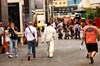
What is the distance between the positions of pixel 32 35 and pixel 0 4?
3.56 m

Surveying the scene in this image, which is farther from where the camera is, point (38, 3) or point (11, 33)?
point (38, 3)

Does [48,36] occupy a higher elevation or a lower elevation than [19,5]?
lower

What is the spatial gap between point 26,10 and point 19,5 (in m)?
3.63

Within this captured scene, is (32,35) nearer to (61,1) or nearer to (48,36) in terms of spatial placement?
(48,36)

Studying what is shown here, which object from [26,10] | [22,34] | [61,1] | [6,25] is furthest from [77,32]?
[61,1]

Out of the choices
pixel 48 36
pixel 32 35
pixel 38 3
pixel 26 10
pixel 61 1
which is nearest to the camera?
pixel 32 35

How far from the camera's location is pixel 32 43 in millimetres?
11859

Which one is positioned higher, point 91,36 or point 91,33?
point 91,33

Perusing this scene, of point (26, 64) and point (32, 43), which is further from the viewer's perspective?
point (32, 43)

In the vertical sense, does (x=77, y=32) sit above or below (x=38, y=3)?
below

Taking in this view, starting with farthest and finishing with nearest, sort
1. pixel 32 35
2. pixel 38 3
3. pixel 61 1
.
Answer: pixel 61 1, pixel 38 3, pixel 32 35

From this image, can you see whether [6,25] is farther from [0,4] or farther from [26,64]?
[26,64]

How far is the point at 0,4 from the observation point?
14.4 m

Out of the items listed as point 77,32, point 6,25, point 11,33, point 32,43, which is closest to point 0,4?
point 6,25
